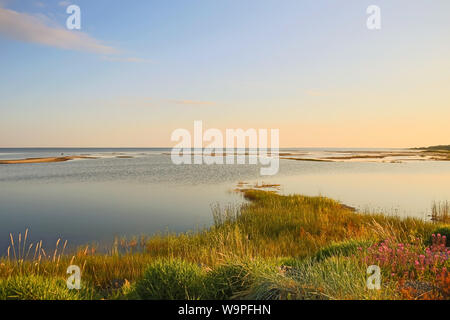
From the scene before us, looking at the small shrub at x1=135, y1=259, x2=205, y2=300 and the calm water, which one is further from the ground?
the small shrub at x1=135, y1=259, x2=205, y2=300

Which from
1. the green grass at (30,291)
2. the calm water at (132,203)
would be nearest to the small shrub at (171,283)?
the green grass at (30,291)

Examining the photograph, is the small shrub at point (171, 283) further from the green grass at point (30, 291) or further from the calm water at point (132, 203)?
the calm water at point (132, 203)

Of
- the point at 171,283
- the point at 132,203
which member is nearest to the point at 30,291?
the point at 171,283

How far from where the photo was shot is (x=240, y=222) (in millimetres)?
14734

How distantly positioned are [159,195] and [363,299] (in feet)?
79.2

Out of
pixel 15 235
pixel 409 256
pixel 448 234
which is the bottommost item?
pixel 15 235

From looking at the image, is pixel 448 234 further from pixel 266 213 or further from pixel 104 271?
pixel 104 271

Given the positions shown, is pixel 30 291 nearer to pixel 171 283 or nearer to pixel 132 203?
pixel 171 283

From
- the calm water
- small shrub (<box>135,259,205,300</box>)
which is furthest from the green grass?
the calm water

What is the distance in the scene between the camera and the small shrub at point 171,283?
205 inches

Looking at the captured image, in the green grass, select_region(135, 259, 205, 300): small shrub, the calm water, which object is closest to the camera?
the green grass

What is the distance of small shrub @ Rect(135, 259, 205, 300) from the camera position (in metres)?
5.22

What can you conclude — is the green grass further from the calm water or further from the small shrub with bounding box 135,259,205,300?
the calm water
